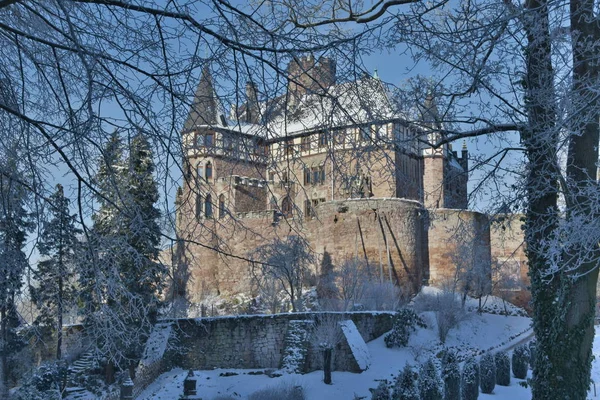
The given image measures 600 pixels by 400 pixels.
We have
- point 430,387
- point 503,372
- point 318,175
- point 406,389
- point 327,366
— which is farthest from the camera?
point 327,366

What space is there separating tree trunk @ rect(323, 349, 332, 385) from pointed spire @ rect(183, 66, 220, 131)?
13.9 meters

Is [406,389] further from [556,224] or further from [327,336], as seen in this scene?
[556,224]

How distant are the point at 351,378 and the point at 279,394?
10.4ft

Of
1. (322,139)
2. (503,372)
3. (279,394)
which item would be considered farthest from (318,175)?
(503,372)

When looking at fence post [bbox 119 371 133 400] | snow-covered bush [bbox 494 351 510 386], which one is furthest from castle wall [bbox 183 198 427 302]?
fence post [bbox 119 371 133 400]

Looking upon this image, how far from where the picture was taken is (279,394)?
15602 millimetres

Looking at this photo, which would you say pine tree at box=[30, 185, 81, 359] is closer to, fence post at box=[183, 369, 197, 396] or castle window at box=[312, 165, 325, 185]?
castle window at box=[312, 165, 325, 185]

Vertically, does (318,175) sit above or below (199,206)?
above

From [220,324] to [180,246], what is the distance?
54.1ft

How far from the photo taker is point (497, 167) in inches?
292

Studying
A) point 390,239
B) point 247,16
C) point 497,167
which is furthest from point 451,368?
point 390,239

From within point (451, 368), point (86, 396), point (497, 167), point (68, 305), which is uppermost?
point (497, 167)

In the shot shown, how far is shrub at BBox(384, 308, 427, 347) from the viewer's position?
2184 cm

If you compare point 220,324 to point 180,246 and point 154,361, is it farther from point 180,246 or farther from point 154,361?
point 180,246
